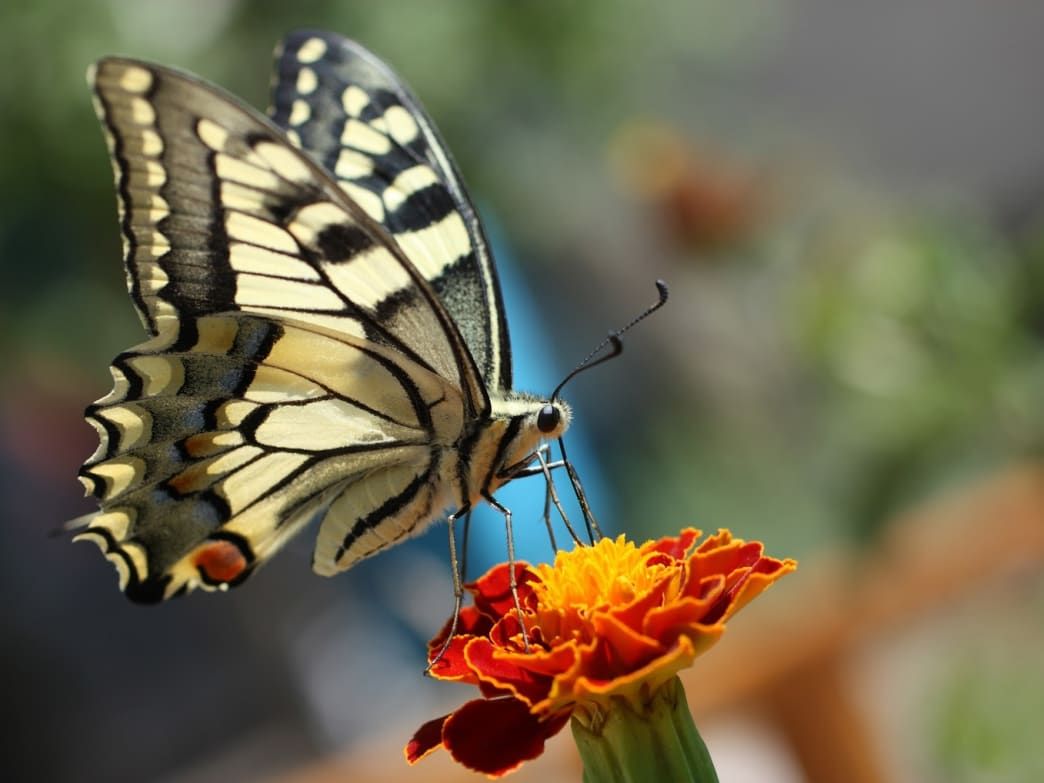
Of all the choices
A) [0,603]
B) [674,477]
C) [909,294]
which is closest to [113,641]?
[0,603]

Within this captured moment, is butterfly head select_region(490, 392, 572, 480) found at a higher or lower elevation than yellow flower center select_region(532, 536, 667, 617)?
higher

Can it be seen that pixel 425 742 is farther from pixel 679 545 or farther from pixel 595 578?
pixel 679 545

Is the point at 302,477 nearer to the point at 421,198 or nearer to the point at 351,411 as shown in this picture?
the point at 351,411

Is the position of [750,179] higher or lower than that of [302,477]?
higher

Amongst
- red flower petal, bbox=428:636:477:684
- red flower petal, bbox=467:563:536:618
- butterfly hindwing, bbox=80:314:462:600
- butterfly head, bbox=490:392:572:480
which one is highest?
butterfly hindwing, bbox=80:314:462:600

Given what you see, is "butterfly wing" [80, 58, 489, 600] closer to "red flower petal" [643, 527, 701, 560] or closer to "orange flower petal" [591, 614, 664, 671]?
"red flower petal" [643, 527, 701, 560]

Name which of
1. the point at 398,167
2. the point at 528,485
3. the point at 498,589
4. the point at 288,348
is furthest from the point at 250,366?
the point at 528,485

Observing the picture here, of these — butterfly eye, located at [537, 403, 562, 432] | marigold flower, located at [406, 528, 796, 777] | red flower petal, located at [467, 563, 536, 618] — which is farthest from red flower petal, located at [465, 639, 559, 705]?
butterfly eye, located at [537, 403, 562, 432]
